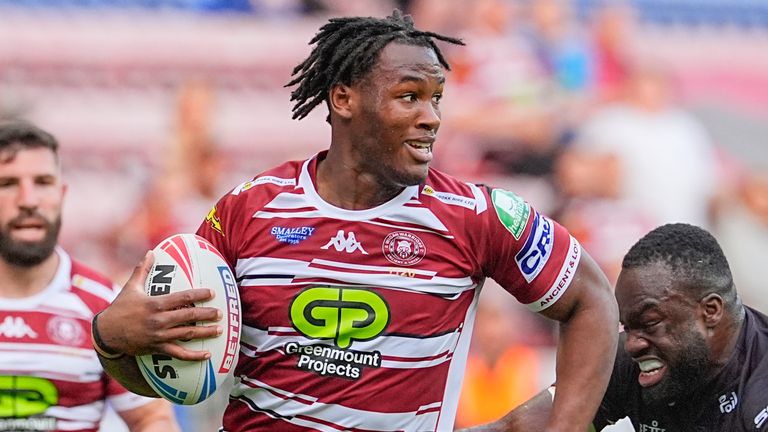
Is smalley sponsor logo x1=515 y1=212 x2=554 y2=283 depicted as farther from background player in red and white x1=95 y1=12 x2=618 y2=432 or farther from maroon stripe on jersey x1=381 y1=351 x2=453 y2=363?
maroon stripe on jersey x1=381 y1=351 x2=453 y2=363

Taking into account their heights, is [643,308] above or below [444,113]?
below

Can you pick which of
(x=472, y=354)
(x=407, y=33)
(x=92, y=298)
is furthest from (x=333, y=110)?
(x=472, y=354)

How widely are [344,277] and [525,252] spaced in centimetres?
63

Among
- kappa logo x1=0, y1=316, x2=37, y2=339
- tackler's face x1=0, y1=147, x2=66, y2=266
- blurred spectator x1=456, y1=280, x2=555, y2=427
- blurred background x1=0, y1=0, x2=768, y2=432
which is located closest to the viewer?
kappa logo x1=0, y1=316, x2=37, y2=339

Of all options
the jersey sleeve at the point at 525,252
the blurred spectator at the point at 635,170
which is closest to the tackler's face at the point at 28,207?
the jersey sleeve at the point at 525,252

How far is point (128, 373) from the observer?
4648mm

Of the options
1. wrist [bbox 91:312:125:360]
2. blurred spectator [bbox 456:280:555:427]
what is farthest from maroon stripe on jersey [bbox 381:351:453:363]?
blurred spectator [bbox 456:280:555:427]

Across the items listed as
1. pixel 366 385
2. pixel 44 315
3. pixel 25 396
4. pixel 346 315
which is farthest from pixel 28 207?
pixel 366 385

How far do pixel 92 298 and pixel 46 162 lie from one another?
686 millimetres

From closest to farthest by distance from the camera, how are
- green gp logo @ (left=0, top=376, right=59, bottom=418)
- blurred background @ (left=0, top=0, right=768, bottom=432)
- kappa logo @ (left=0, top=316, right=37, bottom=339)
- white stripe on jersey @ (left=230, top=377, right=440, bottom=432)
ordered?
white stripe on jersey @ (left=230, top=377, right=440, bottom=432) → green gp logo @ (left=0, top=376, right=59, bottom=418) → kappa logo @ (left=0, top=316, right=37, bottom=339) → blurred background @ (left=0, top=0, right=768, bottom=432)

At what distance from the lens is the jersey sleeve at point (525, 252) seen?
15.2 feet

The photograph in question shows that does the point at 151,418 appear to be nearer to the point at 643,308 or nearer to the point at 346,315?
the point at 346,315

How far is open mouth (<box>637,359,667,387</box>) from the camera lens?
4.83 m

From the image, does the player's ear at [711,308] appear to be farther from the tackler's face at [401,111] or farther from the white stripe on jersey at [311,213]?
the tackler's face at [401,111]
